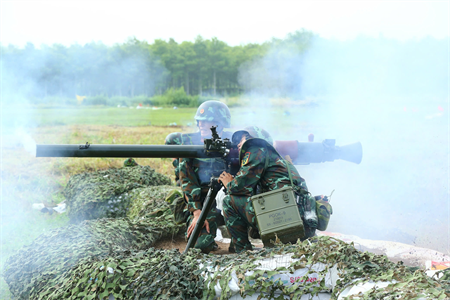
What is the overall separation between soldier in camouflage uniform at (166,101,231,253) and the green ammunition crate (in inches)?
47.0

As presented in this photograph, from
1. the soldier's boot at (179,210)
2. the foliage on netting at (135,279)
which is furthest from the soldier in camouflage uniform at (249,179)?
the soldier's boot at (179,210)

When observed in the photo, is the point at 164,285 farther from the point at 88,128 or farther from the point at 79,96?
the point at 88,128

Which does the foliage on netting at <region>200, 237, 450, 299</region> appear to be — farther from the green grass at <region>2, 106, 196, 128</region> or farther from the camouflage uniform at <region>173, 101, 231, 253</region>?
the green grass at <region>2, 106, 196, 128</region>

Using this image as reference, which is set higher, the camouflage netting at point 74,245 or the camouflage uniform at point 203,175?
the camouflage uniform at point 203,175

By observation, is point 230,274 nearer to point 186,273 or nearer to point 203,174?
point 186,273

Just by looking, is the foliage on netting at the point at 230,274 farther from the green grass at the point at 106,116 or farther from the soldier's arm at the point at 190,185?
the green grass at the point at 106,116

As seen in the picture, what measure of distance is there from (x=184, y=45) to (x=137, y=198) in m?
6.46

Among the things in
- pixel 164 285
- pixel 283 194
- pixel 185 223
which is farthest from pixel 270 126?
pixel 164 285

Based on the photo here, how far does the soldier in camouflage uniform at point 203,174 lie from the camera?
4664 mm

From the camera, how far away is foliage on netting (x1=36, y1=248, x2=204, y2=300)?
2.94 meters

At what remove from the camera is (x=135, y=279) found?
305cm

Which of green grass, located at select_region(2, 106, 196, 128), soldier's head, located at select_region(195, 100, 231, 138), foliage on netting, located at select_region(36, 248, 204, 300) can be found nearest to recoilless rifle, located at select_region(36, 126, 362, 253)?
soldier's head, located at select_region(195, 100, 231, 138)

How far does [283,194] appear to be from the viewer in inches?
141

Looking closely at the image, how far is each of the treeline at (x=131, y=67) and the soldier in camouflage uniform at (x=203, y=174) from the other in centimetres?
353
